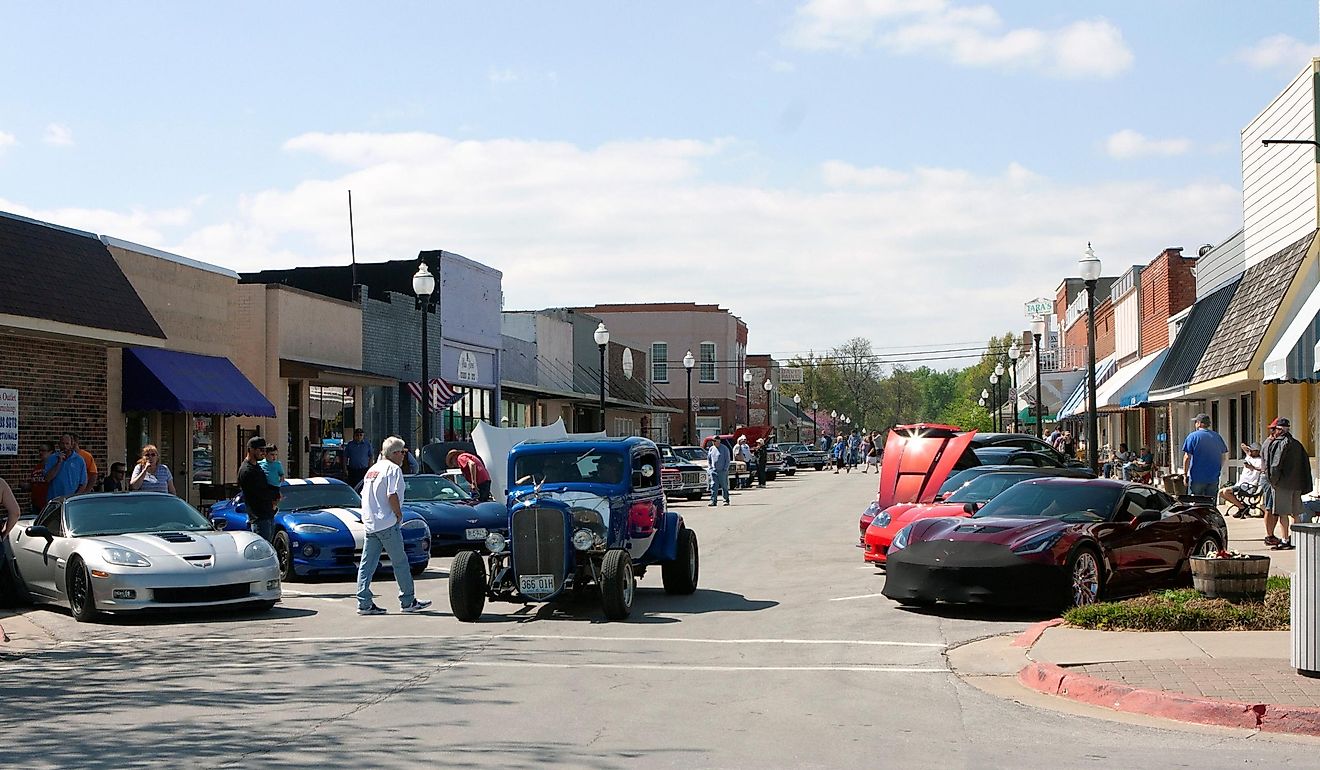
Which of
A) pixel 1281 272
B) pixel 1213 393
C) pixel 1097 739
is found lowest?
pixel 1097 739

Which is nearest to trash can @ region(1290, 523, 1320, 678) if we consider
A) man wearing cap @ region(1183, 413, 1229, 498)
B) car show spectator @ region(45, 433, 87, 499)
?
man wearing cap @ region(1183, 413, 1229, 498)

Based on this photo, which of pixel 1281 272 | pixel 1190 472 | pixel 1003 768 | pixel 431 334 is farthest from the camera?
pixel 431 334

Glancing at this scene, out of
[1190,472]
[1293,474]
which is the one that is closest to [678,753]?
[1293,474]

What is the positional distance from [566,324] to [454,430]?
1516 cm

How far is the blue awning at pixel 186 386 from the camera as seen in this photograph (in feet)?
85.5

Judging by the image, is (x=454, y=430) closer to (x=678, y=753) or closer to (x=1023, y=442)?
(x=1023, y=442)

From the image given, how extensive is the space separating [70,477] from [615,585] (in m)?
10.2

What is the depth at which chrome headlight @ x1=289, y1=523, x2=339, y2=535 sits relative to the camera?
1805 centimetres

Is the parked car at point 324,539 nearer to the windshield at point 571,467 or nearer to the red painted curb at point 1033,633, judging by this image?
the windshield at point 571,467

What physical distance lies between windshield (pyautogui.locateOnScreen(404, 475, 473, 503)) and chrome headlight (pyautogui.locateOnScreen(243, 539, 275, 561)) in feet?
20.7

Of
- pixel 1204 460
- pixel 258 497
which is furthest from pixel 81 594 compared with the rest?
pixel 1204 460

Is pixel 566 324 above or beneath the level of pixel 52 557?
→ above

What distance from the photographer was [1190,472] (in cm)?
2262

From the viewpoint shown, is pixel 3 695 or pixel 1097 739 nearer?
pixel 1097 739
